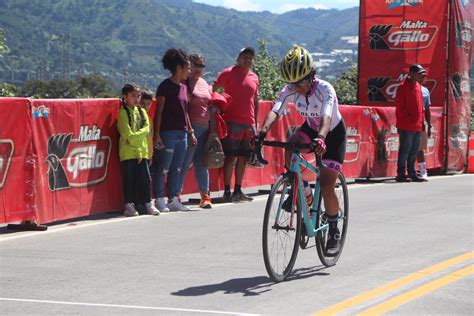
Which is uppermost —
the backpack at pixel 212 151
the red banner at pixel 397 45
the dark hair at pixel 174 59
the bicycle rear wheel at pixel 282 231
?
the red banner at pixel 397 45

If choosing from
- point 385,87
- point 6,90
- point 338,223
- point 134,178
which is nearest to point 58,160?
point 134,178

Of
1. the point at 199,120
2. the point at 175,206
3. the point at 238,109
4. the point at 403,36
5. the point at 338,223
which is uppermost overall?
the point at 403,36

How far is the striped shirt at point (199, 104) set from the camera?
518 inches

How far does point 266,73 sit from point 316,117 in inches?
2659

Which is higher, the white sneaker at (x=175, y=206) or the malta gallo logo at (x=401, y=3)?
the malta gallo logo at (x=401, y=3)

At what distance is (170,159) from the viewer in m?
12.8

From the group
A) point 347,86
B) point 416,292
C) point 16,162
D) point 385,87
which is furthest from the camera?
point 347,86

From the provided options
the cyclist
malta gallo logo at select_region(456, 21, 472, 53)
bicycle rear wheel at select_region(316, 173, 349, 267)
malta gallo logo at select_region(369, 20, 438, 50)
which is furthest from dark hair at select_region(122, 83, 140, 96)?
malta gallo logo at select_region(456, 21, 472, 53)

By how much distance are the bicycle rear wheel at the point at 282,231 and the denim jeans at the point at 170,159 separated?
15.8 ft

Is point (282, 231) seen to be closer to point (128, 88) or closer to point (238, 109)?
point (128, 88)

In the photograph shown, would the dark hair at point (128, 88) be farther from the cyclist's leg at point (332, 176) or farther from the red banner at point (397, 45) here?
the red banner at point (397, 45)

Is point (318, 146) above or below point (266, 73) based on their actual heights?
below

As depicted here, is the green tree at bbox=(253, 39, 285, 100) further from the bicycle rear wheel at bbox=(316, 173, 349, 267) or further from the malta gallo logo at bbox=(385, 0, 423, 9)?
the bicycle rear wheel at bbox=(316, 173, 349, 267)

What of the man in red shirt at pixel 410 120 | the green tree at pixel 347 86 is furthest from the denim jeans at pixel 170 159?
the green tree at pixel 347 86
